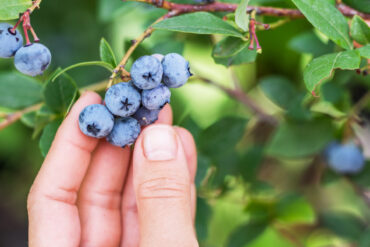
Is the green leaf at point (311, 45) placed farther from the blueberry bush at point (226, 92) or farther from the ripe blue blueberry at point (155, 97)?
the ripe blue blueberry at point (155, 97)

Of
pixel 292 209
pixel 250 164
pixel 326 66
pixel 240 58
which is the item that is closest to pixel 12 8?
A: pixel 240 58

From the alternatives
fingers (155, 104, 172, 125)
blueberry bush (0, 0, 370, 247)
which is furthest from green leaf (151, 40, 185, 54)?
fingers (155, 104, 172, 125)

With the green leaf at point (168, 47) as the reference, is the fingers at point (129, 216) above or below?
below

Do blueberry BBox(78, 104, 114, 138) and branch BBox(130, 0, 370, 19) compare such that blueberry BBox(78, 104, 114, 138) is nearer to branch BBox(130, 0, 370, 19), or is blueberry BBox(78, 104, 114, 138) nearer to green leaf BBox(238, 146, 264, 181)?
branch BBox(130, 0, 370, 19)

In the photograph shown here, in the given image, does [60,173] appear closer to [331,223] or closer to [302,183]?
[331,223]

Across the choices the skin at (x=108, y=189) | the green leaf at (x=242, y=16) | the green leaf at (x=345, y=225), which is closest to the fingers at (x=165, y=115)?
the skin at (x=108, y=189)
